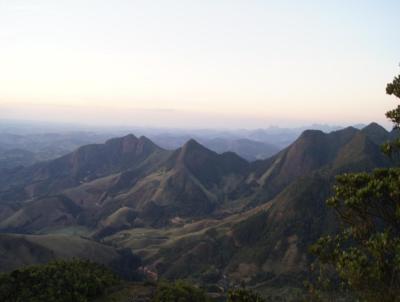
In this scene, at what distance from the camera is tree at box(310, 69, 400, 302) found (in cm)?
1888

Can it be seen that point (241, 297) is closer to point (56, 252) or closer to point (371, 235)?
point (371, 235)

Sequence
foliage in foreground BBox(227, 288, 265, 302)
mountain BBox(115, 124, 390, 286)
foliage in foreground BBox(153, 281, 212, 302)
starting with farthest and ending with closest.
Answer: mountain BBox(115, 124, 390, 286), foliage in foreground BBox(153, 281, 212, 302), foliage in foreground BBox(227, 288, 265, 302)

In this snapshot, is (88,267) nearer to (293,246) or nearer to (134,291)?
(134,291)

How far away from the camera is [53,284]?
59531 millimetres

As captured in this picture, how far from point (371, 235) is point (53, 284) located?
172 ft

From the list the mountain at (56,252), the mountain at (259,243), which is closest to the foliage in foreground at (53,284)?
the mountain at (56,252)

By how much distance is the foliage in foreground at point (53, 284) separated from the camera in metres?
56.4

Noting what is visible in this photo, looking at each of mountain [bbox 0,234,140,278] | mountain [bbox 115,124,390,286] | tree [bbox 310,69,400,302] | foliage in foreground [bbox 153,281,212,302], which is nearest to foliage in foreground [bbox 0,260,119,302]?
foliage in foreground [bbox 153,281,212,302]

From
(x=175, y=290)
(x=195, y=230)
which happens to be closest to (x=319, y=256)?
(x=175, y=290)

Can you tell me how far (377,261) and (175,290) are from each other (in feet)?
144

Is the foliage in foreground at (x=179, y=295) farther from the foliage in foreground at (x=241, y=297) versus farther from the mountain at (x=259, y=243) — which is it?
the mountain at (x=259, y=243)

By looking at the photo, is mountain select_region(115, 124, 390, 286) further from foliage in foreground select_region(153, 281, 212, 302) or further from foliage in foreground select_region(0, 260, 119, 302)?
foliage in foreground select_region(0, 260, 119, 302)

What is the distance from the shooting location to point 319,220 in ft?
497

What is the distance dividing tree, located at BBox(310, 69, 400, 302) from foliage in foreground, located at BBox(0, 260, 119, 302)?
45176mm
